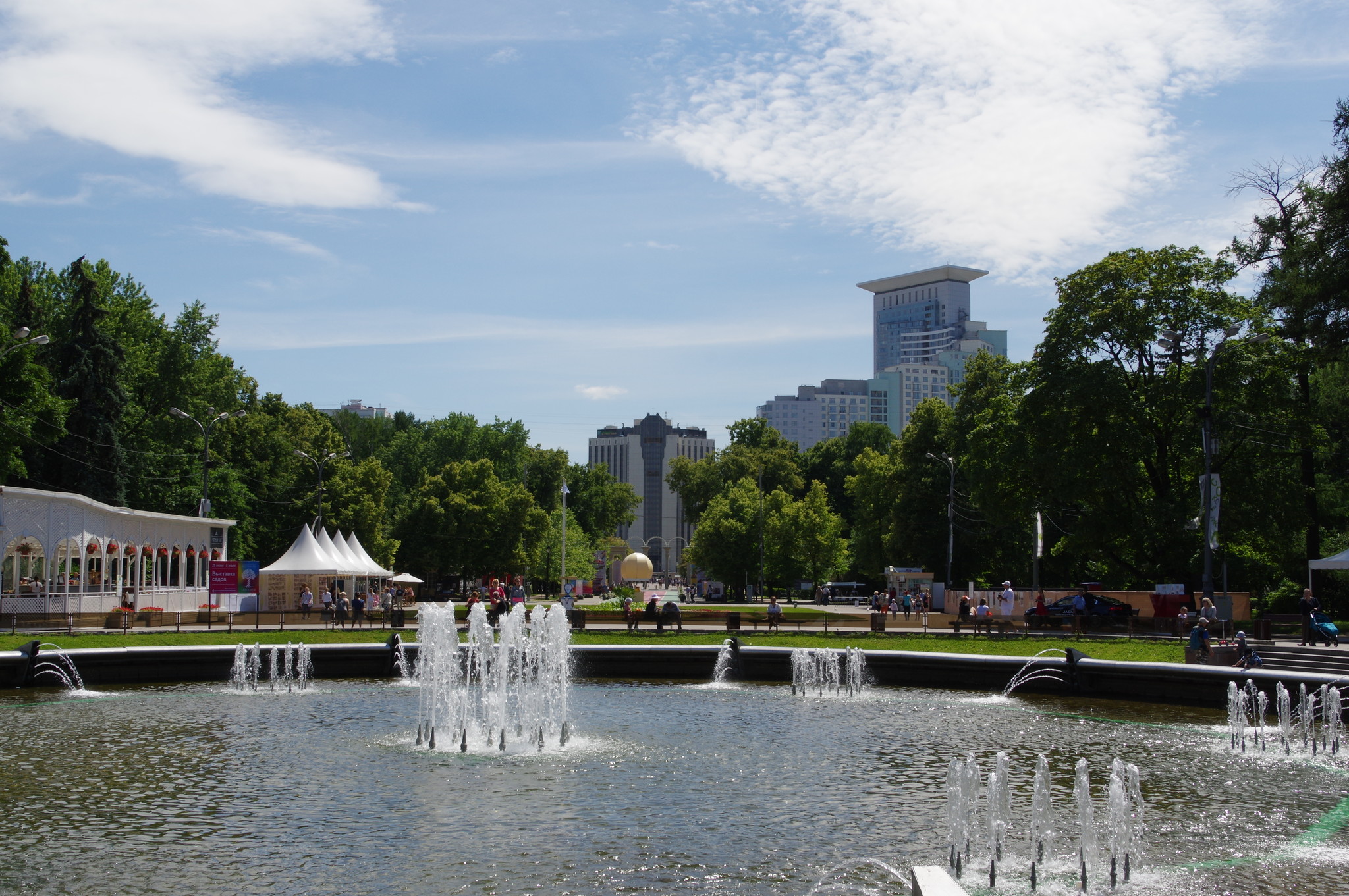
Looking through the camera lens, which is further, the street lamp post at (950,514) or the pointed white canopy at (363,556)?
the street lamp post at (950,514)

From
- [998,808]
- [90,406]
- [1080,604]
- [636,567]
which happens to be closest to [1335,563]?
[1080,604]

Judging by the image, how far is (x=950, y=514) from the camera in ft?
172

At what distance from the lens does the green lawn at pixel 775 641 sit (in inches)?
1080

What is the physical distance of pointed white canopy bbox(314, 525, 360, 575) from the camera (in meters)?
44.1

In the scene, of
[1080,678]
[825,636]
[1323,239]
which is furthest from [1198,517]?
[1080,678]

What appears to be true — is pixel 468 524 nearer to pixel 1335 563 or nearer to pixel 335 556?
pixel 335 556

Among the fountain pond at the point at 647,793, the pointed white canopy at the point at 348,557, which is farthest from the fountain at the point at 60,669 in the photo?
the pointed white canopy at the point at 348,557

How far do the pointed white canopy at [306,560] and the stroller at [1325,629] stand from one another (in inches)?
1272

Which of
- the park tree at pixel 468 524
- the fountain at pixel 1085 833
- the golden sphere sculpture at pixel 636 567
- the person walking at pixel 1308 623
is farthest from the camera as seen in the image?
the golden sphere sculpture at pixel 636 567

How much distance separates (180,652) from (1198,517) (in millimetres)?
29473

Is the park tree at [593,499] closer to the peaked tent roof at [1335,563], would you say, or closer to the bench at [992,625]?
the bench at [992,625]

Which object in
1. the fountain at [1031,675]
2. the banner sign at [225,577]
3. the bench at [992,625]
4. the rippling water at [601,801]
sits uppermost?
the banner sign at [225,577]

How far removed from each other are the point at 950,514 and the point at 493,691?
33.4m

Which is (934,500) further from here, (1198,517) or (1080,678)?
(1080,678)
